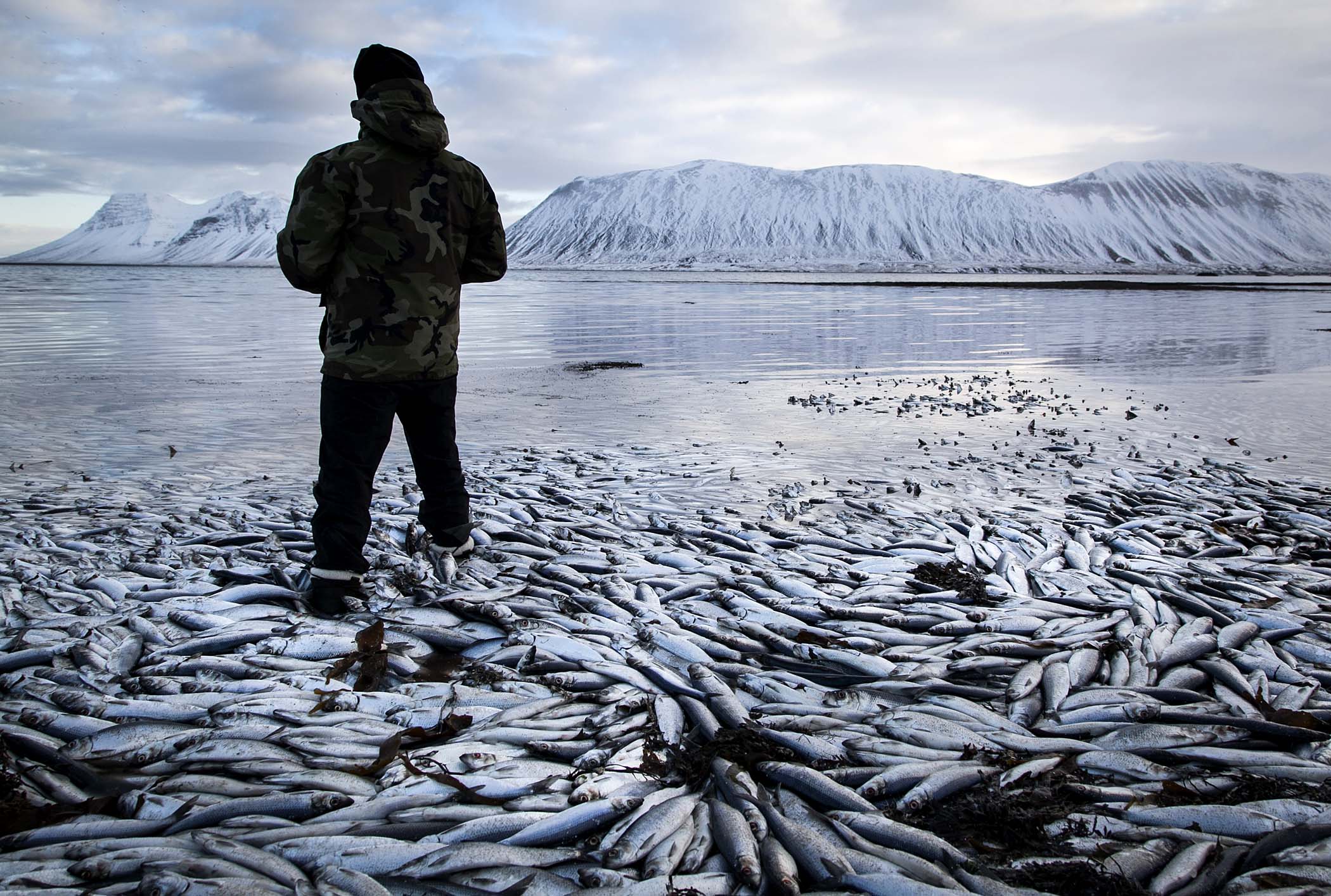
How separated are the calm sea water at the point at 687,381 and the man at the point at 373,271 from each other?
4.89 meters

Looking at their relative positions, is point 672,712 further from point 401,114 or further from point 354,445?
point 401,114

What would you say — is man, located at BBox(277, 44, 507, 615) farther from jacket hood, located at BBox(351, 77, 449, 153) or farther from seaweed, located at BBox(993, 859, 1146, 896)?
seaweed, located at BBox(993, 859, 1146, 896)

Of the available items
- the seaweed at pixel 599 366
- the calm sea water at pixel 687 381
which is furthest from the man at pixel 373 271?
the seaweed at pixel 599 366

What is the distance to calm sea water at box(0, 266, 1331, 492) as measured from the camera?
1132cm

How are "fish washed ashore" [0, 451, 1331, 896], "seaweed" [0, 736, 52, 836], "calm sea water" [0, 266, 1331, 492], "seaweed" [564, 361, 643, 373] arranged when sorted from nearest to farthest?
"fish washed ashore" [0, 451, 1331, 896] < "seaweed" [0, 736, 52, 836] < "calm sea water" [0, 266, 1331, 492] < "seaweed" [564, 361, 643, 373]

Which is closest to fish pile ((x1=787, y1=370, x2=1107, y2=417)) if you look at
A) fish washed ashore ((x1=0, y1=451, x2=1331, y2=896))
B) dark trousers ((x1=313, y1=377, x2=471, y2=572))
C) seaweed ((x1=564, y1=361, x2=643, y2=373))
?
seaweed ((x1=564, y1=361, x2=643, y2=373))

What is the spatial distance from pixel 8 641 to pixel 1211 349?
27502mm

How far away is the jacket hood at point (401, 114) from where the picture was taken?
5188mm

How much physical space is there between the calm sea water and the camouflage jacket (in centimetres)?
516

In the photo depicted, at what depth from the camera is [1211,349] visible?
77.7ft

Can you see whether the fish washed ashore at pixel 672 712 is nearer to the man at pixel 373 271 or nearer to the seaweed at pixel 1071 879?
the seaweed at pixel 1071 879

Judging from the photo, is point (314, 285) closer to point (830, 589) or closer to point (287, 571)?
point (287, 571)

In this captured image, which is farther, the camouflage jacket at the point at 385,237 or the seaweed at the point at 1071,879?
the camouflage jacket at the point at 385,237

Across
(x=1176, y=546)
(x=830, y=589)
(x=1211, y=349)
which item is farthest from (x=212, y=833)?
(x=1211, y=349)
